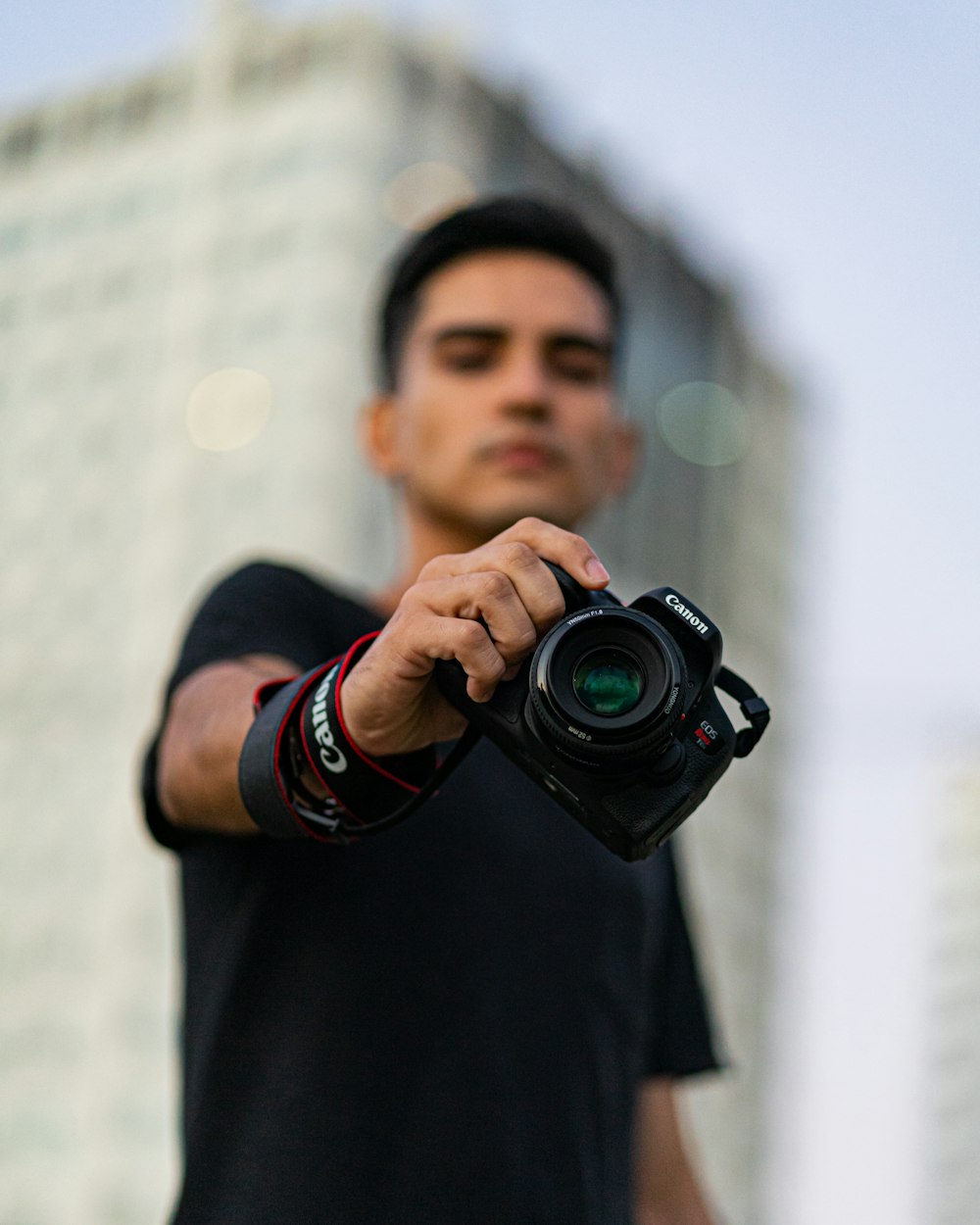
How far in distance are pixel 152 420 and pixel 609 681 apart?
48.3m

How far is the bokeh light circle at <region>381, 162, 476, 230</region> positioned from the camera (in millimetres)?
49594

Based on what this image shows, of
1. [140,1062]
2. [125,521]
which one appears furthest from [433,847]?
[125,521]

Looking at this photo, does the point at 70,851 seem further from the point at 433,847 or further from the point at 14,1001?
the point at 433,847

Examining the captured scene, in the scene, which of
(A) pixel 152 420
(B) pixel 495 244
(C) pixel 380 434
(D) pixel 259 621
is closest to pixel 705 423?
(A) pixel 152 420

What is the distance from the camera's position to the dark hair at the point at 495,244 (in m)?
2.69

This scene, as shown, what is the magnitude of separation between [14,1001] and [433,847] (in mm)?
44948

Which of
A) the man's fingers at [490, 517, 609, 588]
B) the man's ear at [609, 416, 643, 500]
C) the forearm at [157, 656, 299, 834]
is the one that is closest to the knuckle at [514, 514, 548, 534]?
the man's fingers at [490, 517, 609, 588]


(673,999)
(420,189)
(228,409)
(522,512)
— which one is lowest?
(673,999)

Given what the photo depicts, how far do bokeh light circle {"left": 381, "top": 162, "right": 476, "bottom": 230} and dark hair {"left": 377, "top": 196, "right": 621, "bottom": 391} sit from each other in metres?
48.2

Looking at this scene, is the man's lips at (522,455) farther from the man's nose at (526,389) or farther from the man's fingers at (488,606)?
the man's fingers at (488,606)

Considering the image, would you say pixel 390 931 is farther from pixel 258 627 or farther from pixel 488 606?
pixel 488 606

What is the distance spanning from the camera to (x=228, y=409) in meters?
48.4

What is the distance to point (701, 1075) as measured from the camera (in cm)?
258

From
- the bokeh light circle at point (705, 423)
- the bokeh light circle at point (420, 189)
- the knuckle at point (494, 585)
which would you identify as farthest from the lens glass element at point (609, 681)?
the bokeh light circle at point (705, 423)
